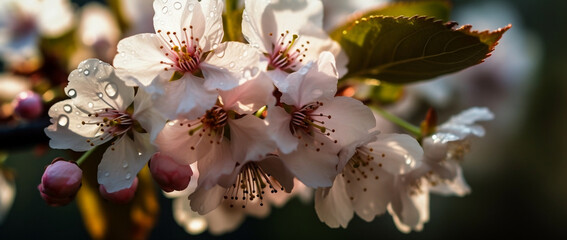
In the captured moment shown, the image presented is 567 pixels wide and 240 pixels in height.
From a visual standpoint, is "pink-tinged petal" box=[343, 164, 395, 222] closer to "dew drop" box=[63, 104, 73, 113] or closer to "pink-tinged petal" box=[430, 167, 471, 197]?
"pink-tinged petal" box=[430, 167, 471, 197]

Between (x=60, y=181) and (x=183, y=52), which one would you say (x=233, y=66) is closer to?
(x=183, y=52)

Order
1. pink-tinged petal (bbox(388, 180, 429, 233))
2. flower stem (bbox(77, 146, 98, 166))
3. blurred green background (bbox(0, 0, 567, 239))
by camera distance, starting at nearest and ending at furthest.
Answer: flower stem (bbox(77, 146, 98, 166)), pink-tinged petal (bbox(388, 180, 429, 233)), blurred green background (bbox(0, 0, 567, 239))

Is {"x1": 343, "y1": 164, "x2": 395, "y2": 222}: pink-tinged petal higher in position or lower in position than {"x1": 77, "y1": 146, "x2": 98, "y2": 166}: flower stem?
lower

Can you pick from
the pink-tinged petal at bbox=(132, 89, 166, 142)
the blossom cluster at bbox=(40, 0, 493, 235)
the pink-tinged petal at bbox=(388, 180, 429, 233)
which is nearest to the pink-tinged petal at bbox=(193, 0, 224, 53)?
the blossom cluster at bbox=(40, 0, 493, 235)

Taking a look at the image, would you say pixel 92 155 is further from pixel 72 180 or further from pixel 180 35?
pixel 180 35

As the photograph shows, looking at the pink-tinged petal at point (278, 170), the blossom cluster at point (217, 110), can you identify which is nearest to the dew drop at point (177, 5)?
the blossom cluster at point (217, 110)

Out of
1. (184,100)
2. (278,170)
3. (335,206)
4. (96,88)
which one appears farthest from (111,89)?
(335,206)
